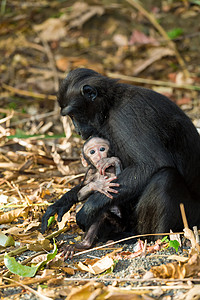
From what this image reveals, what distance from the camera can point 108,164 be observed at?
16.9ft

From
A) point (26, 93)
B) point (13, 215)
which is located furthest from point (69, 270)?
point (26, 93)

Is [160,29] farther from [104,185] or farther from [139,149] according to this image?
[104,185]

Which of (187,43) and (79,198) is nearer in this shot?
(79,198)

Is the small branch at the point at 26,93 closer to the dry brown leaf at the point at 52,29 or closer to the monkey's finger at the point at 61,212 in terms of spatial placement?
the dry brown leaf at the point at 52,29

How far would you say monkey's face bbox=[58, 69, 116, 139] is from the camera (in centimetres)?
524

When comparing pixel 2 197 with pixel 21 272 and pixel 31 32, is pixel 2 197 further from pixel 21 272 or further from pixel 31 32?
pixel 31 32

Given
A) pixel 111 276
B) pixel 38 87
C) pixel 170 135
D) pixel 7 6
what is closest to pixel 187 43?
pixel 38 87

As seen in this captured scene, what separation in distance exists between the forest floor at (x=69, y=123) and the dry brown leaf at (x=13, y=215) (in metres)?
0.01

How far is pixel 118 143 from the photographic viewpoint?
16.4ft

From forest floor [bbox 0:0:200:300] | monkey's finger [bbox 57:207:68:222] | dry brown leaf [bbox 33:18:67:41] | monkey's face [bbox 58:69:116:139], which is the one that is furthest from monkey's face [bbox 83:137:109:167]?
dry brown leaf [bbox 33:18:67:41]

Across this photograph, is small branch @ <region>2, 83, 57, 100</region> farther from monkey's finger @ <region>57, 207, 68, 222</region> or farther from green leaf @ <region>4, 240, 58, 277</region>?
green leaf @ <region>4, 240, 58, 277</region>

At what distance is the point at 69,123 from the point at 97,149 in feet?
8.33

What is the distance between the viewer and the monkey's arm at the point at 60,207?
5105 millimetres

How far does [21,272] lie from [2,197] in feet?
6.53
